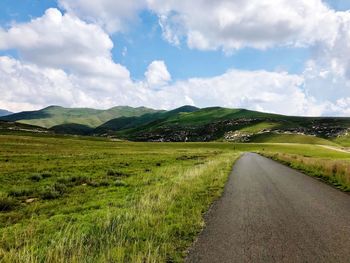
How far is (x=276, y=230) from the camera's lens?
33.3ft

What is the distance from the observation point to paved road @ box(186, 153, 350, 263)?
790cm

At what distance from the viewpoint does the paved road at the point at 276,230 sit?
7898 millimetres

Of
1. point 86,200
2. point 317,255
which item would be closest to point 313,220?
point 317,255

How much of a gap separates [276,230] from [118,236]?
5.32 m

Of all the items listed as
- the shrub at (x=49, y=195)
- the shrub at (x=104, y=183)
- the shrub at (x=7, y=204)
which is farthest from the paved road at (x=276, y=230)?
the shrub at (x=104, y=183)

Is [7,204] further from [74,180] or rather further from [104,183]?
[74,180]

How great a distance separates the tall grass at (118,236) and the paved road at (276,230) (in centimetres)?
70

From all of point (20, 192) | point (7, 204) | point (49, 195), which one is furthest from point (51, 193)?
point (7, 204)

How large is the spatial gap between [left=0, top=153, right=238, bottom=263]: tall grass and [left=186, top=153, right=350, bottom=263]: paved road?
0.70m

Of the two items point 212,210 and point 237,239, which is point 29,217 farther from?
point 237,239

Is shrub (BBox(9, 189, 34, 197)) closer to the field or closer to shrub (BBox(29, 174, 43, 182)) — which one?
the field

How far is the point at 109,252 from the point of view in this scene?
25.6ft

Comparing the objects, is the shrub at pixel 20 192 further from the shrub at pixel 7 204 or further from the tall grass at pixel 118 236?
the tall grass at pixel 118 236

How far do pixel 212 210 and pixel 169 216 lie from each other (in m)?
2.39
